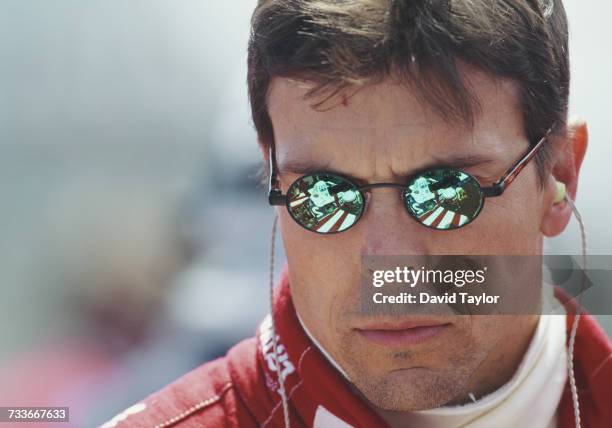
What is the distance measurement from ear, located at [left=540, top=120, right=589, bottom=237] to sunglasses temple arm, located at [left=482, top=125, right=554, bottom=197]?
0.15 metres

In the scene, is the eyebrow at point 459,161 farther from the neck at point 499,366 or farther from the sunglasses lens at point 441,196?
the neck at point 499,366

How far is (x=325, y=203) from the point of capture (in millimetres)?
Result: 2303

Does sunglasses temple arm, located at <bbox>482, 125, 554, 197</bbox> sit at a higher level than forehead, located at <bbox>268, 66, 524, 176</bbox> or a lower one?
lower

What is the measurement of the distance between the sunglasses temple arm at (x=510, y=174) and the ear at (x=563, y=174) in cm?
15

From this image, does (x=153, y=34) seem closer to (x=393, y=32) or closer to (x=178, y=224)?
(x=178, y=224)

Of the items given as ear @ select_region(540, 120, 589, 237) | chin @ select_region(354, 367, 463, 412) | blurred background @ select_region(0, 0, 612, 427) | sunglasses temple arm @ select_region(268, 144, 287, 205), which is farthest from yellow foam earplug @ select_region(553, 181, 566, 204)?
blurred background @ select_region(0, 0, 612, 427)

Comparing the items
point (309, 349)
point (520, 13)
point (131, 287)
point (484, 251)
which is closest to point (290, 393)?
point (309, 349)

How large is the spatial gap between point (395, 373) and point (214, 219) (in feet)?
9.27

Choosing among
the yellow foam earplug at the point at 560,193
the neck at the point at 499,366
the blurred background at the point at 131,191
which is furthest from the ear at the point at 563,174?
the blurred background at the point at 131,191

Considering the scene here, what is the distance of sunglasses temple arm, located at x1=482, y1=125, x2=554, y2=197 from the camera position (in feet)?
7.63

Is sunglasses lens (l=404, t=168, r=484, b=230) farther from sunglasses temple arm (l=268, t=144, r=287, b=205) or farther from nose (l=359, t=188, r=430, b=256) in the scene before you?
sunglasses temple arm (l=268, t=144, r=287, b=205)

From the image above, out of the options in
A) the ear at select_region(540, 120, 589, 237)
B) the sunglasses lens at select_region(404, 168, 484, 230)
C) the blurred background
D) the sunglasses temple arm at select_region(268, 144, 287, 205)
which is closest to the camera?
the sunglasses lens at select_region(404, 168, 484, 230)

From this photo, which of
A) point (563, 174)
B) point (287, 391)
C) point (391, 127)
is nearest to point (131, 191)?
point (287, 391)

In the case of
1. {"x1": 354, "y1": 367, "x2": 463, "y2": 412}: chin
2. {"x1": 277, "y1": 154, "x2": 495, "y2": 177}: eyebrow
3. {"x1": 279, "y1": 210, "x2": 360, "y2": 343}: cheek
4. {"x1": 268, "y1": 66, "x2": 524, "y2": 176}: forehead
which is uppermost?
{"x1": 268, "y1": 66, "x2": 524, "y2": 176}: forehead
